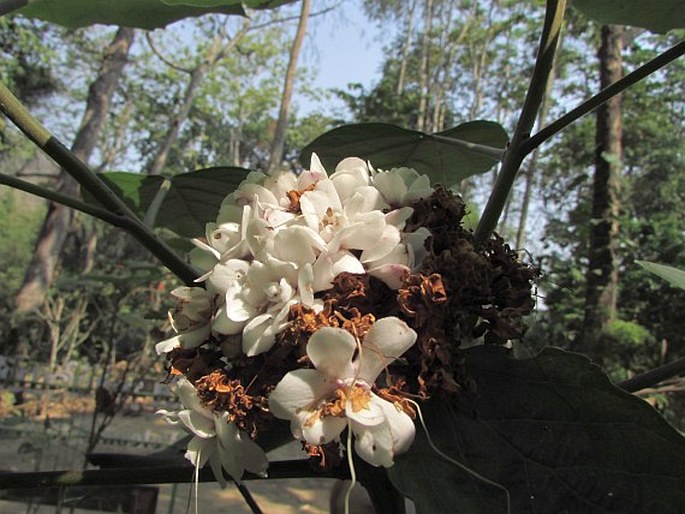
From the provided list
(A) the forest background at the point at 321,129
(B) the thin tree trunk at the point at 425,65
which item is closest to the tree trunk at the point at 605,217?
(A) the forest background at the point at 321,129

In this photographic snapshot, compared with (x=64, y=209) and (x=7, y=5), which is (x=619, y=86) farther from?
(x=64, y=209)

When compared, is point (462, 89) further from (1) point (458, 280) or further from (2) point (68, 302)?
(1) point (458, 280)

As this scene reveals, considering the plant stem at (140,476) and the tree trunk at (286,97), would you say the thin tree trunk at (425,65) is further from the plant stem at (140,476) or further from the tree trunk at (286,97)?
the plant stem at (140,476)

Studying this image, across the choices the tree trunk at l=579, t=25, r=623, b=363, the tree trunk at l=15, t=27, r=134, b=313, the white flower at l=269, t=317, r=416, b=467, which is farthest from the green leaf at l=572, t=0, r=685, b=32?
the tree trunk at l=15, t=27, r=134, b=313

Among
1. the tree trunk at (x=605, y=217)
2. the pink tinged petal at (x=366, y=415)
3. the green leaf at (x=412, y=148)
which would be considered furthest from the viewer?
the tree trunk at (x=605, y=217)

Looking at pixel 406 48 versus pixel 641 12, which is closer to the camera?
pixel 641 12

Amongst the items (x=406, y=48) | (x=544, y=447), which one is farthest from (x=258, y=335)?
(x=406, y=48)
